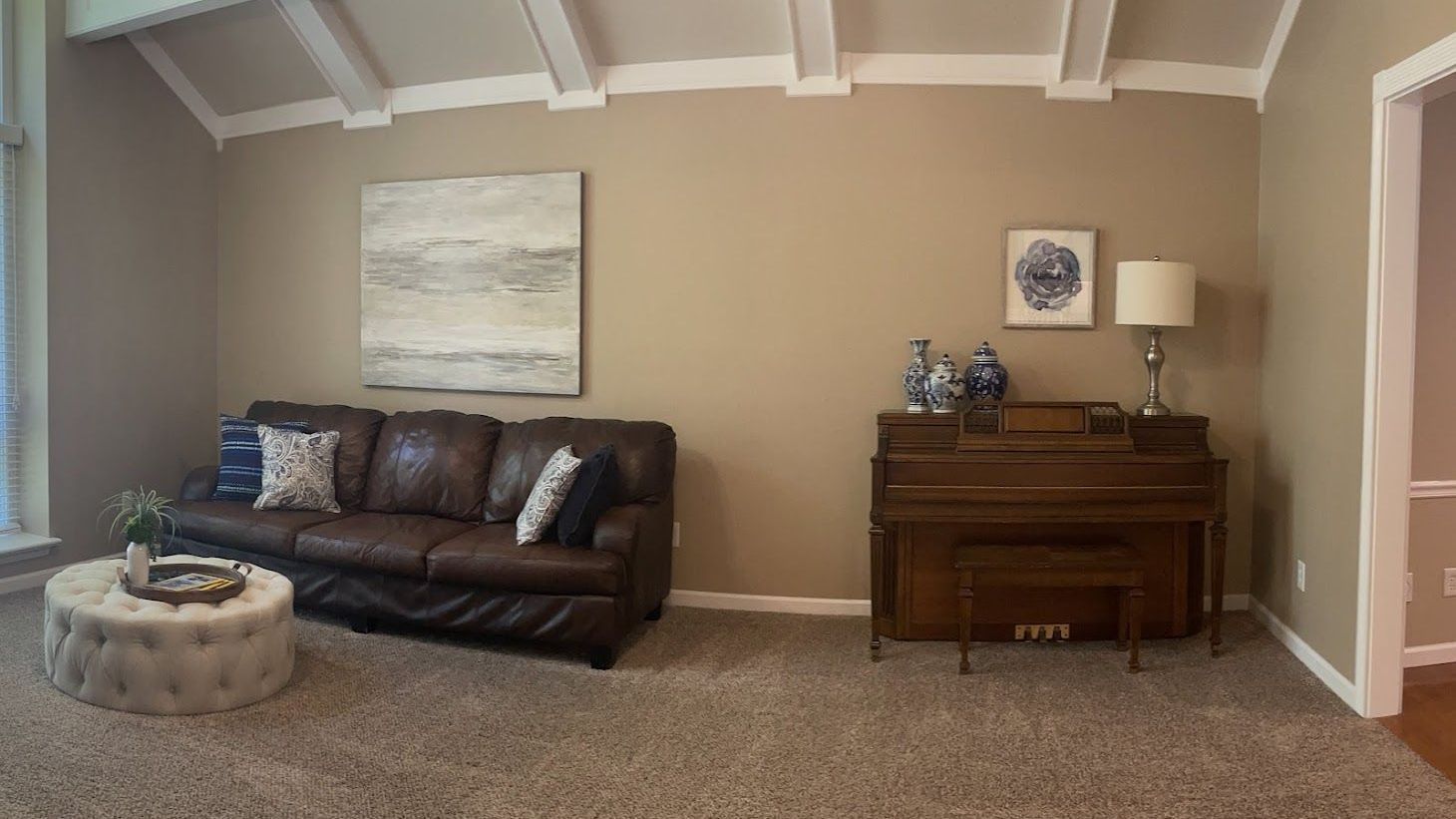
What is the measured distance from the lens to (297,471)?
415 centimetres

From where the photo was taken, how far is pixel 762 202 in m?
4.13

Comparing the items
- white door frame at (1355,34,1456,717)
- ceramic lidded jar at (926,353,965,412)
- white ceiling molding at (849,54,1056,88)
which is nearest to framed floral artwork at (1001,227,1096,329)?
ceramic lidded jar at (926,353,965,412)

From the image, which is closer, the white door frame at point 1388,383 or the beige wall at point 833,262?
the white door frame at point 1388,383

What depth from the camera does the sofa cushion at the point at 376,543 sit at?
3580mm

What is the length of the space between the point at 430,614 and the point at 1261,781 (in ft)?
9.52

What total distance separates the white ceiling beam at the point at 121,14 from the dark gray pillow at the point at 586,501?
8.66 feet

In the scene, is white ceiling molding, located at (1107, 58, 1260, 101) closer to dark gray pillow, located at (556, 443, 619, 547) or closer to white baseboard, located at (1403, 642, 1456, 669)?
white baseboard, located at (1403, 642, 1456, 669)

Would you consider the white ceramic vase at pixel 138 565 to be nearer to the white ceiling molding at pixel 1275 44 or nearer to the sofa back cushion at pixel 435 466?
the sofa back cushion at pixel 435 466

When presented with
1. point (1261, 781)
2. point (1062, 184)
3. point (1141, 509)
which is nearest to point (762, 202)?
point (1062, 184)

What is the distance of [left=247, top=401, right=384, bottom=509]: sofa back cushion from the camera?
428cm

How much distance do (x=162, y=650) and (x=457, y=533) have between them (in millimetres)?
1149

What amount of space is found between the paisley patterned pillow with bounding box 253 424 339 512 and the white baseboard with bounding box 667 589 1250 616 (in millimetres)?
1717

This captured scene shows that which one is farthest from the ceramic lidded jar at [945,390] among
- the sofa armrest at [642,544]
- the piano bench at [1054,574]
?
the sofa armrest at [642,544]

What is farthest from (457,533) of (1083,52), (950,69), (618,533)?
(1083,52)
